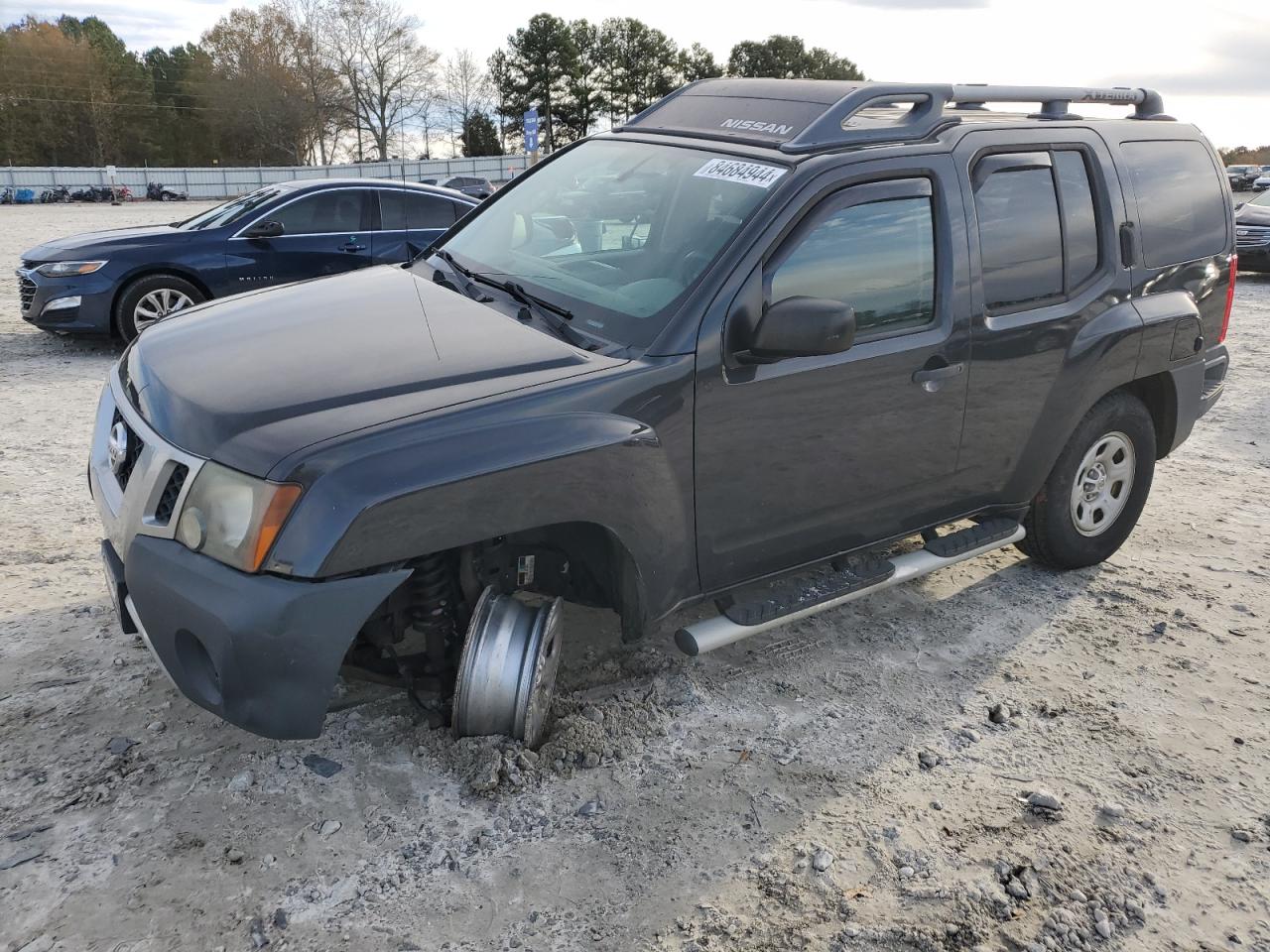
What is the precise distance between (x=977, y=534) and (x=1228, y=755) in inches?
46.1

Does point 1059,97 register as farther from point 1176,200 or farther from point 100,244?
point 100,244

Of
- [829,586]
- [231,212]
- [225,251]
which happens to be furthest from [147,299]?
[829,586]

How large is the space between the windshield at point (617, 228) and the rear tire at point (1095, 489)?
2.05 meters

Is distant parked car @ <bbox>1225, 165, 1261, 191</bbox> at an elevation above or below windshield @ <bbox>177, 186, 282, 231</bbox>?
above

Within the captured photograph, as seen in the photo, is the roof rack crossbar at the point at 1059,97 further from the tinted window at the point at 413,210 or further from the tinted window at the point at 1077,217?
the tinted window at the point at 413,210

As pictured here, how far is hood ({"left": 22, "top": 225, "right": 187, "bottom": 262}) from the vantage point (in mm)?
8500

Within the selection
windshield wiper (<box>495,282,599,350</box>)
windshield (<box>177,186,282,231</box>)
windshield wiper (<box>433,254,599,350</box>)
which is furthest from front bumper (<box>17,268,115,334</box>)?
windshield wiper (<box>495,282,599,350</box>)

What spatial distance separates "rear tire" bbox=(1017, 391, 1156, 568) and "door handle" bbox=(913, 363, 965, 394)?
3.35 ft

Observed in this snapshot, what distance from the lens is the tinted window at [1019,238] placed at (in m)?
3.77

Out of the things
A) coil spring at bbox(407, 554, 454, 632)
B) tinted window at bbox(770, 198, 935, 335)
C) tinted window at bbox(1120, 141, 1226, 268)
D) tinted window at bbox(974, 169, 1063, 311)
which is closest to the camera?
coil spring at bbox(407, 554, 454, 632)

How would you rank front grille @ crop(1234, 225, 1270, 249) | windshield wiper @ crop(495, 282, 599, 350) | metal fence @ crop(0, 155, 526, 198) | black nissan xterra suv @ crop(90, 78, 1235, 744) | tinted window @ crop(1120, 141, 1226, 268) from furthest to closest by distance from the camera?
metal fence @ crop(0, 155, 526, 198) < front grille @ crop(1234, 225, 1270, 249) < tinted window @ crop(1120, 141, 1226, 268) < windshield wiper @ crop(495, 282, 599, 350) < black nissan xterra suv @ crop(90, 78, 1235, 744)

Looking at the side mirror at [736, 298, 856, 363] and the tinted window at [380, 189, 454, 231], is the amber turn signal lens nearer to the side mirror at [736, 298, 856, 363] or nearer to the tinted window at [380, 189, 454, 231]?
the side mirror at [736, 298, 856, 363]

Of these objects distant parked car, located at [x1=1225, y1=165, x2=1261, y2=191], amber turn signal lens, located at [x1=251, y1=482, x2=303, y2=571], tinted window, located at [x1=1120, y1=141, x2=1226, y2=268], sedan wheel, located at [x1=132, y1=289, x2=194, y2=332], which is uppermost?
distant parked car, located at [x1=1225, y1=165, x2=1261, y2=191]

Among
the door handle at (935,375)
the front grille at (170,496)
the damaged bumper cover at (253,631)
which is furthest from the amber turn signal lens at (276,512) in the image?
the door handle at (935,375)
